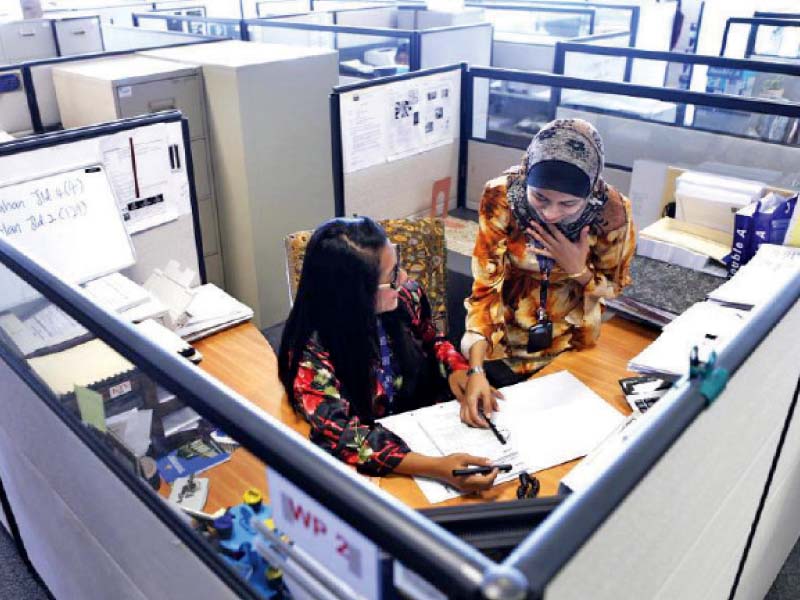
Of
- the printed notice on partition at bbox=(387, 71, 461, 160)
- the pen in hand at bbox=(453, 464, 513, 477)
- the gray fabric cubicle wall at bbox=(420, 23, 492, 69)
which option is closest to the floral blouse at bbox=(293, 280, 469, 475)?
the pen in hand at bbox=(453, 464, 513, 477)

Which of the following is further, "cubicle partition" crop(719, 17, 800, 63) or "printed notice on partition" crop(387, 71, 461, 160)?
"cubicle partition" crop(719, 17, 800, 63)

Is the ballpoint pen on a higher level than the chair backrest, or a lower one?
lower

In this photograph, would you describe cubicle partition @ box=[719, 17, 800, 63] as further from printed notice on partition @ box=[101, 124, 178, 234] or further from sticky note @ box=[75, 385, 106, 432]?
sticky note @ box=[75, 385, 106, 432]

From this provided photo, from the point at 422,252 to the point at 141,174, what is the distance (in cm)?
78

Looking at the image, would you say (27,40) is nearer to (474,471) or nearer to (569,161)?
(569,161)

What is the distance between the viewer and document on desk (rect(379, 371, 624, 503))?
1356 millimetres

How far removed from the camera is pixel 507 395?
154 centimetres

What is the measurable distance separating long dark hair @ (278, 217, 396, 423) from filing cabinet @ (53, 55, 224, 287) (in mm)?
1395

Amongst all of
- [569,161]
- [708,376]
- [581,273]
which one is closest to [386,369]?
[581,273]

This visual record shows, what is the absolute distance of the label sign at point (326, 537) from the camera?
611 millimetres

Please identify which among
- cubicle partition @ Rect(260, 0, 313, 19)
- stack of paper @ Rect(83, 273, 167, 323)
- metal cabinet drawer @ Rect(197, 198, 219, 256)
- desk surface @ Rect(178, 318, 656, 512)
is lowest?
metal cabinet drawer @ Rect(197, 198, 219, 256)

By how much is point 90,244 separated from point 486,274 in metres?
0.98

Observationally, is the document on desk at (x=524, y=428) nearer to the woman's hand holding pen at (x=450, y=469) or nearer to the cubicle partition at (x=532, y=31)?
the woman's hand holding pen at (x=450, y=469)

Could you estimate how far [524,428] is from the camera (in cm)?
144
